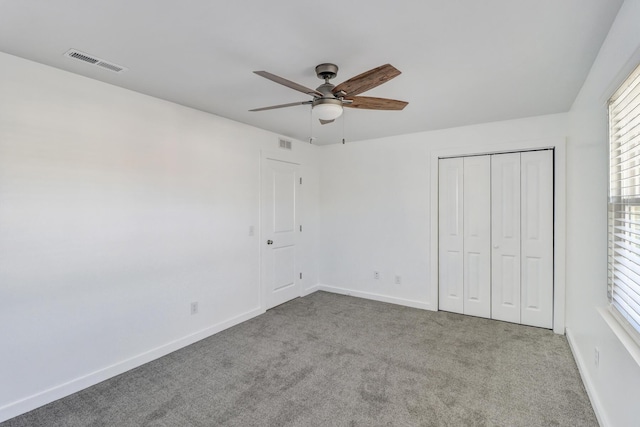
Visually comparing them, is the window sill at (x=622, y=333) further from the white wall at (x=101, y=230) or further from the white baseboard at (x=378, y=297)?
the white wall at (x=101, y=230)

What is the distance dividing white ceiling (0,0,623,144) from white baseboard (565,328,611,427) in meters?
2.27

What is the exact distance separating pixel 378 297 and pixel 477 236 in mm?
1617

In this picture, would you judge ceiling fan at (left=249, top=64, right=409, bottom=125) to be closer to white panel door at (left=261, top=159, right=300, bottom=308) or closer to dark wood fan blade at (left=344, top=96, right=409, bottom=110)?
dark wood fan blade at (left=344, top=96, right=409, bottom=110)

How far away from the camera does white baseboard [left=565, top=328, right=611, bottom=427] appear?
74.9 inches

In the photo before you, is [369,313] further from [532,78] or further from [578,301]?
[532,78]

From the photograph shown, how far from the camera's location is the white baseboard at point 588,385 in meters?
1.90

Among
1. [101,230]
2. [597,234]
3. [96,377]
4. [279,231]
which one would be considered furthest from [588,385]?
[101,230]

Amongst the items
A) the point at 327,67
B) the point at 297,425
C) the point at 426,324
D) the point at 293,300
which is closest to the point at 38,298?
the point at 297,425

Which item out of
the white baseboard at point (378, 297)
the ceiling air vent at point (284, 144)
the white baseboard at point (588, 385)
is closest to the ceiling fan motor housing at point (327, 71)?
the ceiling air vent at point (284, 144)

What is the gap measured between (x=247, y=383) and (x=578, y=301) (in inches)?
115

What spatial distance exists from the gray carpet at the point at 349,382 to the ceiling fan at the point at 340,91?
6.70ft

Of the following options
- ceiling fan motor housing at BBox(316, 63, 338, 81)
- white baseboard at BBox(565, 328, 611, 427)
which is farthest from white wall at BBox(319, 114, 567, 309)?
ceiling fan motor housing at BBox(316, 63, 338, 81)

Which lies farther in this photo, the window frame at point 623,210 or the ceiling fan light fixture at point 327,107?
the ceiling fan light fixture at point 327,107

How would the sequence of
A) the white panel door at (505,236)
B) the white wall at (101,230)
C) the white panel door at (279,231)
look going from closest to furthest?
the white wall at (101,230), the white panel door at (505,236), the white panel door at (279,231)
